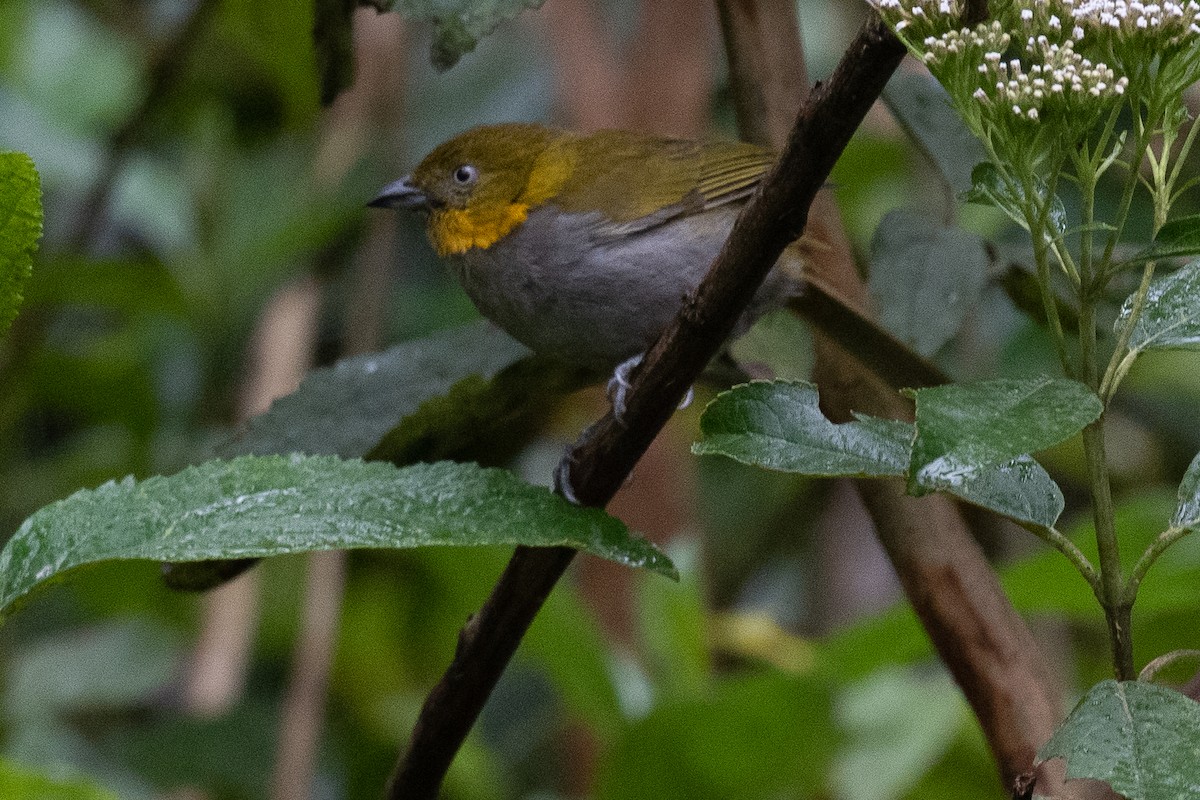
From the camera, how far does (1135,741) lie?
3.19ft

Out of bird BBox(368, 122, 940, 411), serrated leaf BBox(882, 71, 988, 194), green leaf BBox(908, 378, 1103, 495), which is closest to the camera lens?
green leaf BBox(908, 378, 1103, 495)

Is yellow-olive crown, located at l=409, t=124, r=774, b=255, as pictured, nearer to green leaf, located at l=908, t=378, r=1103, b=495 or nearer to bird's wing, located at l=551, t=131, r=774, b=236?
bird's wing, located at l=551, t=131, r=774, b=236

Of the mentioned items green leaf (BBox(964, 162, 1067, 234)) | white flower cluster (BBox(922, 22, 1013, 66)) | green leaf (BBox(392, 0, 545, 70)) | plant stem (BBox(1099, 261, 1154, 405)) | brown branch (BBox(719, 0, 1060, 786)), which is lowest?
brown branch (BBox(719, 0, 1060, 786))

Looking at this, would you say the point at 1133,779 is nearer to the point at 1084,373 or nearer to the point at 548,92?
the point at 1084,373

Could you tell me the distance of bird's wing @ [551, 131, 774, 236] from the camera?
2.37 m

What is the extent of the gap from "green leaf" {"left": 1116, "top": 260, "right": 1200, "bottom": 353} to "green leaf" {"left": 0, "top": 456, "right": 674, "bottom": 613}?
0.41 meters

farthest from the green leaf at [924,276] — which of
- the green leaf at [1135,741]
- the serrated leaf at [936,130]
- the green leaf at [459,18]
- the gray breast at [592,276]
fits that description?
the green leaf at [1135,741]

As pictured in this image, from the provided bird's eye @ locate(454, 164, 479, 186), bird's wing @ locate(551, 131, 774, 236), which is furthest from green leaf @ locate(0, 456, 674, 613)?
bird's eye @ locate(454, 164, 479, 186)

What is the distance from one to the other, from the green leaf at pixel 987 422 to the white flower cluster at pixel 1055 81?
0.19 m

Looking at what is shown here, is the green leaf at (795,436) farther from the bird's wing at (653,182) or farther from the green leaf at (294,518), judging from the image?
the bird's wing at (653,182)

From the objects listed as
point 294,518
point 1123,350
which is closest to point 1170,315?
point 1123,350

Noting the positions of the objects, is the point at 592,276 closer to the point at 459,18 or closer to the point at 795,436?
the point at 459,18

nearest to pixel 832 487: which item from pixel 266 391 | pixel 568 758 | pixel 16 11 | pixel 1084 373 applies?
pixel 568 758

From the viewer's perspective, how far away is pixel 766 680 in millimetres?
1997
